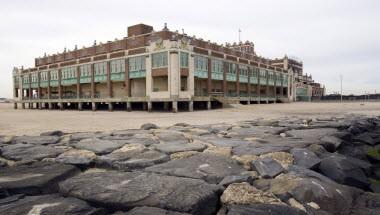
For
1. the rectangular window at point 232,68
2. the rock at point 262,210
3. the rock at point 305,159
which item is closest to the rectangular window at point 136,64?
the rectangular window at point 232,68

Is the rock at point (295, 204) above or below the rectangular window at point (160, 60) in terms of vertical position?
below

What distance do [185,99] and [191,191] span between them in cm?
3185

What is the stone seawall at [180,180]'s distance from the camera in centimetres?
305

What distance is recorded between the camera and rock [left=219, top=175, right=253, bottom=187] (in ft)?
12.1

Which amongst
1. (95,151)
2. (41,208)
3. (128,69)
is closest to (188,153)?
(95,151)

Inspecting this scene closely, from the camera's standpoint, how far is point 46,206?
9.51ft

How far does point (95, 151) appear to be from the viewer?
5.29 metres

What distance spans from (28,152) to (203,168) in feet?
10.5

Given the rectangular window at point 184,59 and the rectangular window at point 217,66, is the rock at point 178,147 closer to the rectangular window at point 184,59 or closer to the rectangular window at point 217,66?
the rectangular window at point 184,59

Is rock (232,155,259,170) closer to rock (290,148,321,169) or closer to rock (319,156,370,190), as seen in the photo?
rock (290,148,321,169)

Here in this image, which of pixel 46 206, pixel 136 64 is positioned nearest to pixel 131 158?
pixel 46 206

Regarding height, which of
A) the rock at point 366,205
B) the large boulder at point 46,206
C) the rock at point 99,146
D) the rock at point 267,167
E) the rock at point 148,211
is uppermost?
the rock at point 99,146

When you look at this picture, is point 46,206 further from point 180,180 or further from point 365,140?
point 365,140

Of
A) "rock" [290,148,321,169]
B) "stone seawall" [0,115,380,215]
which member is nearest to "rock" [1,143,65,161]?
"stone seawall" [0,115,380,215]
